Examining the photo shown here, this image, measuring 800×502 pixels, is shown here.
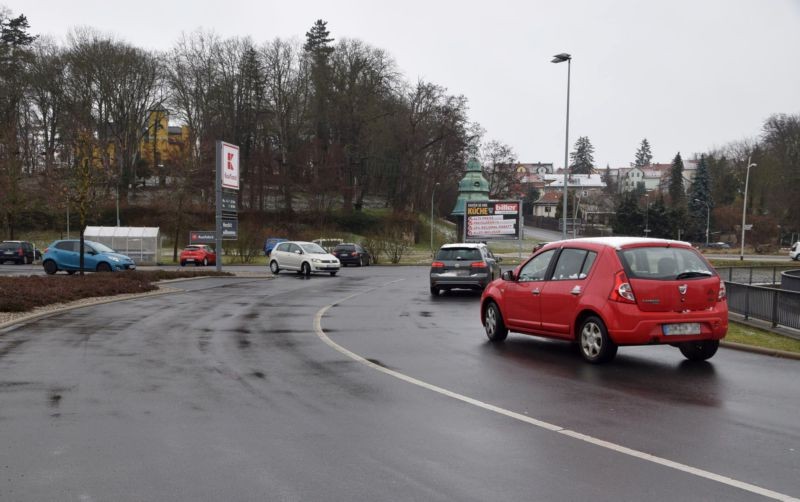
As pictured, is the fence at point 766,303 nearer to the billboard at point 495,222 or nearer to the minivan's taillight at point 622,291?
the minivan's taillight at point 622,291

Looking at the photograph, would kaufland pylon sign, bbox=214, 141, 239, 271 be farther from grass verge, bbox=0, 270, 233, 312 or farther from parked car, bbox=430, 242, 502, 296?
parked car, bbox=430, 242, 502, 296

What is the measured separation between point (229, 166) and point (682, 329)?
2859 cm

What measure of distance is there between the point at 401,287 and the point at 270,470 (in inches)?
841

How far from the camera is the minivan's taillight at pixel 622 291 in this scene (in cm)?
889

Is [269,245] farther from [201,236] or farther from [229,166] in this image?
[229,166]

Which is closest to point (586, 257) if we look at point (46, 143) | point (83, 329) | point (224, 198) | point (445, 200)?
point (83, 329)

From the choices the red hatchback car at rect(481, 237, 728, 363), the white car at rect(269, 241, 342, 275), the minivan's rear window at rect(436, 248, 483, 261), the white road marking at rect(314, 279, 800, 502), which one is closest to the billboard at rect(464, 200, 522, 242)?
the white car at rect(269, 241, 342, 275)

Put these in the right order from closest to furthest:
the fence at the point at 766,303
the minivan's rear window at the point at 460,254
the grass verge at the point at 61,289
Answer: the fence at the point at 766,303 → the grass verge at the point at 61,289 → the minivan's rear window at the point at 460,254

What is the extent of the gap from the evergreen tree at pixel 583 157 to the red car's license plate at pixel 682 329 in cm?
17782

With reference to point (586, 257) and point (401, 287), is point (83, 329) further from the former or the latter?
point (401, 287)

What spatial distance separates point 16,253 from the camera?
150ft

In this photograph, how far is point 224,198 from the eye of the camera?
34.8m

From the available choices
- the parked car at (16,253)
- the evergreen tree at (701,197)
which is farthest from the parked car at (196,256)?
the evergreen tree at (701,197)

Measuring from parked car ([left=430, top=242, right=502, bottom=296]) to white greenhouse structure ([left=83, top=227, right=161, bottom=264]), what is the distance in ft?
99.2
